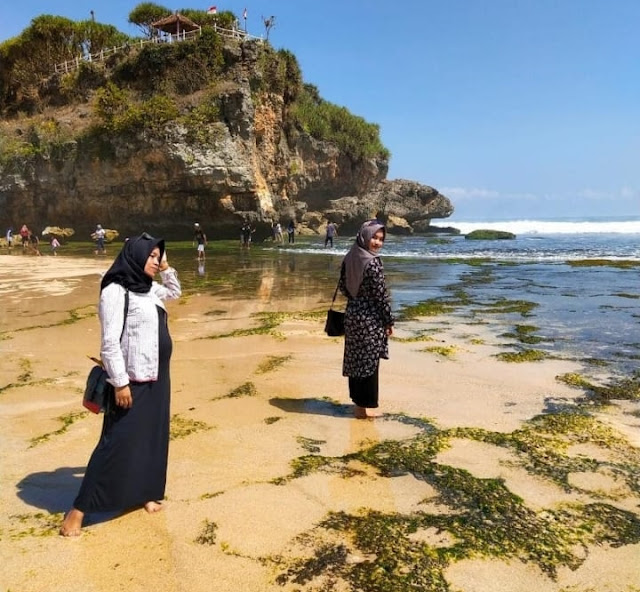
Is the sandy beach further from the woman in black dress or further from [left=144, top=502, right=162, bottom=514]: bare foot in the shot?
the woman in black dress

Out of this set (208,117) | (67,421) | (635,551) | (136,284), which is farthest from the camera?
(208,117)

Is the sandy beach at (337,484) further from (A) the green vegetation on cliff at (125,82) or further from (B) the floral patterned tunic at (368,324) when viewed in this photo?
(A) the green vegetation on cliff at (125,82)

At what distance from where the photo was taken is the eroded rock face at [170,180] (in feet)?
108

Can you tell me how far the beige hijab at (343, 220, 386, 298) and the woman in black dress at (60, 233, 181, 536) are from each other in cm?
199

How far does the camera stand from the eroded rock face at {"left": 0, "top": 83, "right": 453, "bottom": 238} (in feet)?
108

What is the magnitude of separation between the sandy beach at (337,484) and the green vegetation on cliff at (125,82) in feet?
98.3

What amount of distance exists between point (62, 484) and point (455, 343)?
5.47 m

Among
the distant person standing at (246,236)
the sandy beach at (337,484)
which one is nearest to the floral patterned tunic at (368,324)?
the sandy beach at (337,484)

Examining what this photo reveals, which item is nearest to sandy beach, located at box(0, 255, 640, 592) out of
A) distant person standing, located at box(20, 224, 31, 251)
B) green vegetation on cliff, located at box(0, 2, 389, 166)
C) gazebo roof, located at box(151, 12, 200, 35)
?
distant person standing, located at box(20, 224, 31, 251)

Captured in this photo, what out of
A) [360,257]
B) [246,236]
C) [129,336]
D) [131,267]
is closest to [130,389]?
[129,336]

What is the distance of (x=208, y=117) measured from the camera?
3325 cm

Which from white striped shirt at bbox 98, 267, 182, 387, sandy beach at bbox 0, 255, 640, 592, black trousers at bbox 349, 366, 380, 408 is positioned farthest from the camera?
black trousers at bbox 349, 366, 380, 408

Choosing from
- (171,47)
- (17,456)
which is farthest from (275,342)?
(171,47)

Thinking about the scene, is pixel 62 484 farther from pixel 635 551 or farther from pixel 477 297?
pixel 477 297
